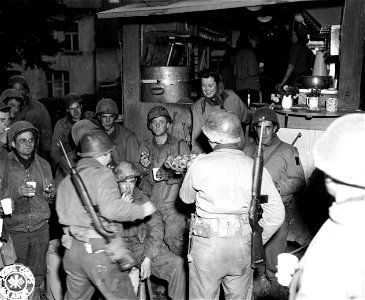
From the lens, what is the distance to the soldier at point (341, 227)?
2.15 meters

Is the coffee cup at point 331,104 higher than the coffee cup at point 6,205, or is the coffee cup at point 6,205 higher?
the coffee cup at point 331,104

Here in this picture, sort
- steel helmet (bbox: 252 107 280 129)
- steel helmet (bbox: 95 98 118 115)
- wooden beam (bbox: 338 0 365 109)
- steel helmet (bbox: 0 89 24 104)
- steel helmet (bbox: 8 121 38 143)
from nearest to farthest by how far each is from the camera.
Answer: steel helmet (bbox: 8 121 38 143) < steel helmet (bbox: 252 107 280 129) < wooden beam (bbox: 338 0 365 109) < steel helmet (bbox: 95 98 118 115) < steel helmet (bbox: 0 89 24 104)

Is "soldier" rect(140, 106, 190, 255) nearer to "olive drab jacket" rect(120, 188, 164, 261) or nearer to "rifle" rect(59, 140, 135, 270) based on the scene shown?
"olive drab jacket" rect(120, 188, 164, 261)

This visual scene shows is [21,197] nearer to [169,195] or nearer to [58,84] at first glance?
[169,195]

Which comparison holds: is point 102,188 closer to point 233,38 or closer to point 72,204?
point 72,204

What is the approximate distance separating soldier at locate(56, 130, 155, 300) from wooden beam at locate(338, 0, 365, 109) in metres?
4.40

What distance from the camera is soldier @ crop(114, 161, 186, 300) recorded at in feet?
17.1

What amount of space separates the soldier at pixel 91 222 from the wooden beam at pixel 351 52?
440 centimetres

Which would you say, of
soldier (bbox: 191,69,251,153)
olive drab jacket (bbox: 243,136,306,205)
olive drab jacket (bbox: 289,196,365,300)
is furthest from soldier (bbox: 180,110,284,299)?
soldier (bbox: 191,69,251,153)

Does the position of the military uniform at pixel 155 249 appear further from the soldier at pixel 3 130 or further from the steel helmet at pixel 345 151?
the steel helmet at pixel 345 151

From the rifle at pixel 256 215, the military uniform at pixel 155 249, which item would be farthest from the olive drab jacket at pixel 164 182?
the rifle at pixel 256 215

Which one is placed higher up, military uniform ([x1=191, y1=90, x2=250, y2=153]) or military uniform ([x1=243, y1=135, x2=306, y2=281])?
military uniform ([x1=191, y1=90, x2=250, y2=153])

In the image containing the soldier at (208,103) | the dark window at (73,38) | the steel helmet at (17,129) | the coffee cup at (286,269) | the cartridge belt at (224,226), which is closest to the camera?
the coffee cup at (286,269)

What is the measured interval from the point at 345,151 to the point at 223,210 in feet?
6.65
